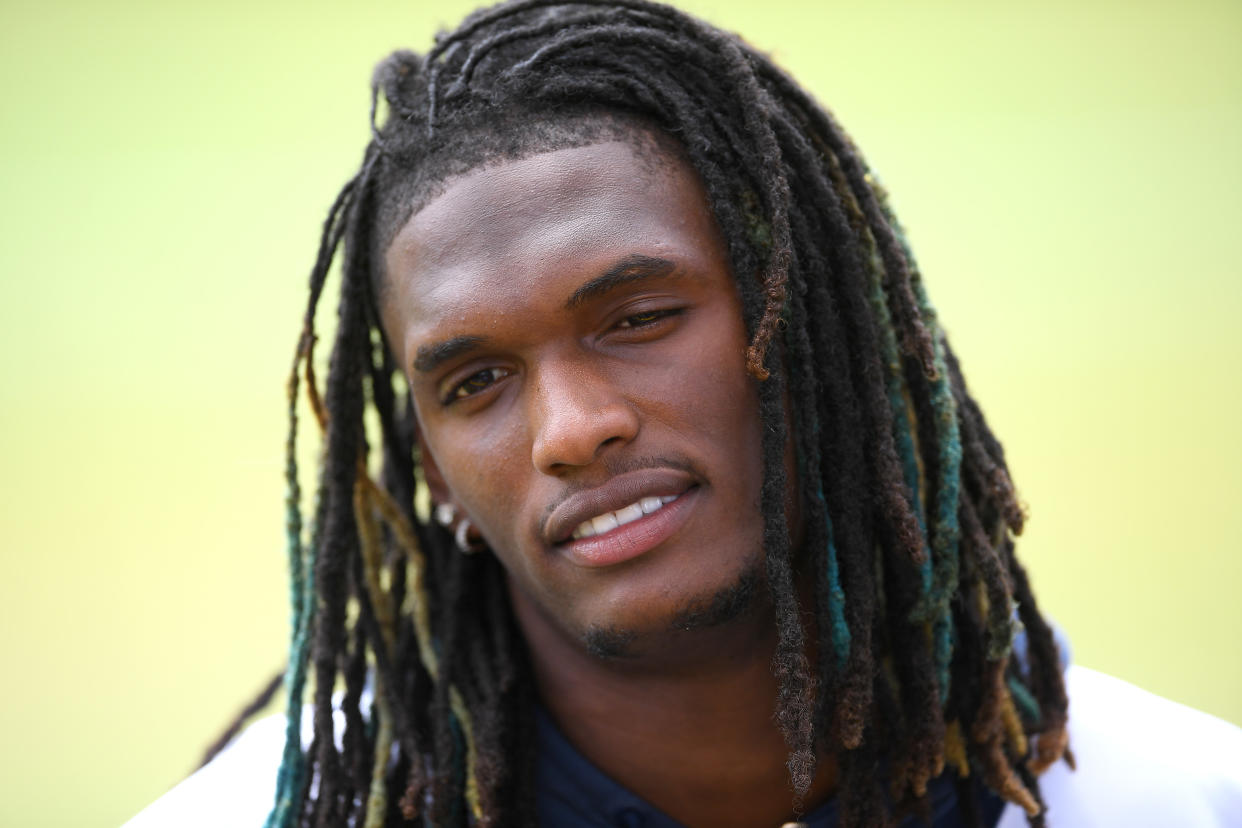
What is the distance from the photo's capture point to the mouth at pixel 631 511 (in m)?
2.00

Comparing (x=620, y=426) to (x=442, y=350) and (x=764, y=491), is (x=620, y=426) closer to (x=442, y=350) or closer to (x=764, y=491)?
(x=764, y=491)

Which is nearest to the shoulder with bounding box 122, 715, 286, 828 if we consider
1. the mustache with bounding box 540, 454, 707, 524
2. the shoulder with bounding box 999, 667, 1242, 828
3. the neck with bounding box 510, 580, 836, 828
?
the neck with bounding box 510, 580, 836, 828

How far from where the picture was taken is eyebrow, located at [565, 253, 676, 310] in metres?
2.03

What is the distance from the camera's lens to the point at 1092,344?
5.68 metres

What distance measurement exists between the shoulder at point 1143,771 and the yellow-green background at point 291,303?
2725 millimetres

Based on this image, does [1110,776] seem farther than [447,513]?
No

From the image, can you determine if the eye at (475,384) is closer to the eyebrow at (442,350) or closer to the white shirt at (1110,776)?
the eyebrow at (442,350)

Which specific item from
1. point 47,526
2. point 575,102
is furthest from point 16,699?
point 575,102

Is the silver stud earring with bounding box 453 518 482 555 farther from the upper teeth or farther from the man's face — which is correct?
the upper teeth

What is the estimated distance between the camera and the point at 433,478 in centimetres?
258

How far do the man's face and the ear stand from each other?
36cm

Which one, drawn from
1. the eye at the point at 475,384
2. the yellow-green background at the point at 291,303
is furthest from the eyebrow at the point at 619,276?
the yellow-green background at the point at 291,303

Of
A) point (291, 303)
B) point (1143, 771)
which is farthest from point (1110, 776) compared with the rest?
point (291, 303)

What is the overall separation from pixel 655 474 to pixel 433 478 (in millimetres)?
753
